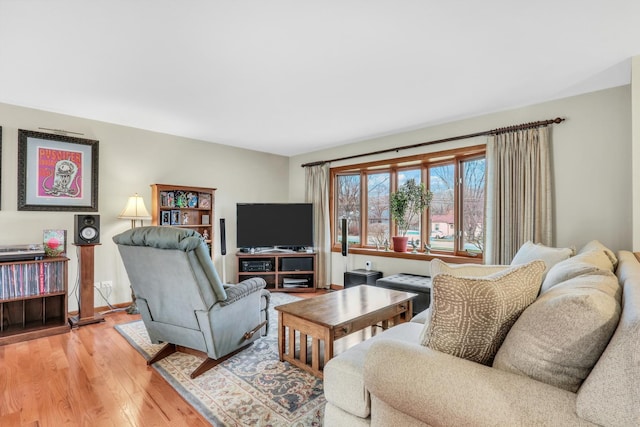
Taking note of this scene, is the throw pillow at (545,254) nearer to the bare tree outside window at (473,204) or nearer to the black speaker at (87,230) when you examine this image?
the bare tree outside window at (473,204)

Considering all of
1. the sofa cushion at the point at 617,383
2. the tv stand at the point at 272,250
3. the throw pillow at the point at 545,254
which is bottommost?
the tv stand at the point at 272,250

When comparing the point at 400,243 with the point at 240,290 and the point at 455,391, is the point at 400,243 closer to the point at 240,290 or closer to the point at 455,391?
the point at 240,290

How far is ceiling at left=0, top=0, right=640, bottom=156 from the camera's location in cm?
186

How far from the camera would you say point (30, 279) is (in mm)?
3184

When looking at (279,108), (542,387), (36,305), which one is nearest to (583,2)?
(542,387)

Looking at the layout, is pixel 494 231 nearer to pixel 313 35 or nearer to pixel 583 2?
pixel 583 2

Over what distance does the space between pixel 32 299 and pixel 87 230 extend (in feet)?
2.89

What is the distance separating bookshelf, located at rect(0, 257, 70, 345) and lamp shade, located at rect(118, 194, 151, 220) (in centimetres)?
76

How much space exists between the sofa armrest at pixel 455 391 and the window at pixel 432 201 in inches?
122

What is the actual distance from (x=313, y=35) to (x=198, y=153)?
3299 mm

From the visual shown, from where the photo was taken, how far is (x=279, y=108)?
350 centimetres

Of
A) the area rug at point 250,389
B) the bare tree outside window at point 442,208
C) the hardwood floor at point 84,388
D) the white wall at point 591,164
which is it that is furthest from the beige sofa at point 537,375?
the bare tree outside window at point 442,208

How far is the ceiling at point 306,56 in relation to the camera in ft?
6.10

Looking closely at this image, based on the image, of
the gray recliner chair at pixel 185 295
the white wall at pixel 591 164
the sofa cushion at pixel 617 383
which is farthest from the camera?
the white wall at pixel 591 164
